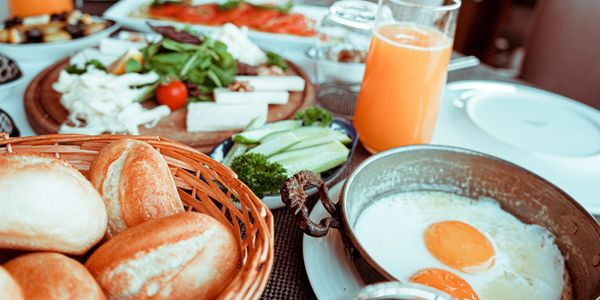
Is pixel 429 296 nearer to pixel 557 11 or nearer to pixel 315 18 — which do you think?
pixel 315 18

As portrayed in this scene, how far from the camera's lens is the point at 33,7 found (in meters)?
2.05

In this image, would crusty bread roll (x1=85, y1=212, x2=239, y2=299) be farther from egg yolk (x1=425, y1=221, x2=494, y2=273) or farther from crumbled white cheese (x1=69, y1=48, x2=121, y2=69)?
crumbled white cheese (x1=69, y1=48, x2=121, y2=69)

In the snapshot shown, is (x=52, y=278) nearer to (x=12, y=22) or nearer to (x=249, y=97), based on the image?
(x=249, y=97)

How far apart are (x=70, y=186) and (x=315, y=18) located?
6.19 feet

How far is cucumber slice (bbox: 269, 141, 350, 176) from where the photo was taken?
3.67 feet

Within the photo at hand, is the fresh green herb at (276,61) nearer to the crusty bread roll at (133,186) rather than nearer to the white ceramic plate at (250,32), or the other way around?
the white ceramic plate at (250,32)

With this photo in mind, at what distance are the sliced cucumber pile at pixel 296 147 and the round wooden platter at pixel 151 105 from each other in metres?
0.16

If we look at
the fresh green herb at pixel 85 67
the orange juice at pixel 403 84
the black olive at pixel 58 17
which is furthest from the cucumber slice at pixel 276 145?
the black olive at pixel 58 17

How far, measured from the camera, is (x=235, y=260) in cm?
74

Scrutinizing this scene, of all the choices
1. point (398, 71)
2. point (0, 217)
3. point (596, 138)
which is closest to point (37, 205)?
point (0, 217)

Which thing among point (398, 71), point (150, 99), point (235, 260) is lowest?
point (150, 99)

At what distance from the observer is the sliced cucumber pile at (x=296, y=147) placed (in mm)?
1130

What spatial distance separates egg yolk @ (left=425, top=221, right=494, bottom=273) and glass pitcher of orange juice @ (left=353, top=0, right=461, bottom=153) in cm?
34

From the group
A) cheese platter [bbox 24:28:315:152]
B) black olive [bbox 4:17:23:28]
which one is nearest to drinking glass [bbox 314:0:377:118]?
cheese platter [bbox 24:28:315:152]
